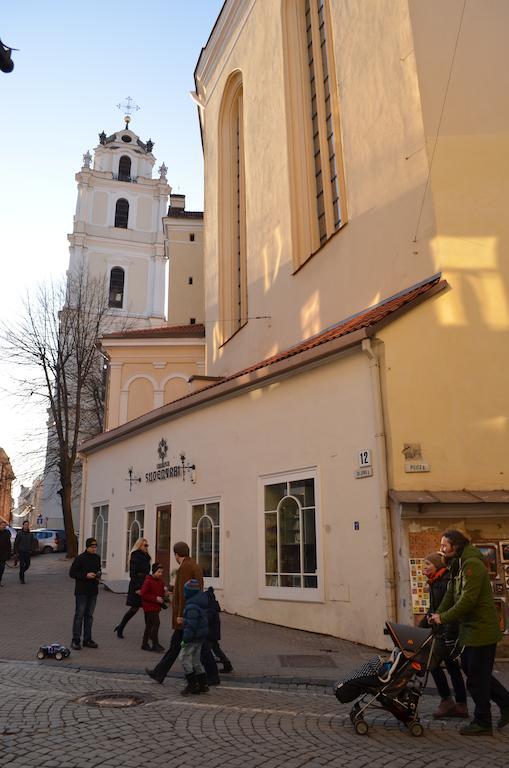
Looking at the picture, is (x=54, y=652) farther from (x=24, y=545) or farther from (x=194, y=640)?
(x=24, y=545)

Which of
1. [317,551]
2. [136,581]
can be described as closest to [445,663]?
[317,551]

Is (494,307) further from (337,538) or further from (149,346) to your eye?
(149,346)

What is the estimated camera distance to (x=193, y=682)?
6.75 m

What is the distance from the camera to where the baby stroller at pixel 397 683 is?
531 cm

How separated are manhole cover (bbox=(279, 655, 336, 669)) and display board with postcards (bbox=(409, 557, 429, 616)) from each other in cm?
146

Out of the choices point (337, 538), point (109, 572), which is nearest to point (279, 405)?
point (337, 538)

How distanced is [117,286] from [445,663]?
165ft

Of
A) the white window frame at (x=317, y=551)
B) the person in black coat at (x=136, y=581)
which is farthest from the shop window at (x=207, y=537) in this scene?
the person in black coat at (x=136, y=581)

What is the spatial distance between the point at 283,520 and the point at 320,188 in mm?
9556

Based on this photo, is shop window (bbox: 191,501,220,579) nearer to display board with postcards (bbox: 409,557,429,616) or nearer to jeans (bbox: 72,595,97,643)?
jeans (bbox: 72,595,97,643)

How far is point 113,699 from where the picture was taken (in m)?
6.41

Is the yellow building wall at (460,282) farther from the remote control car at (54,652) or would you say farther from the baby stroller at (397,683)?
the remote control car at (54,652)

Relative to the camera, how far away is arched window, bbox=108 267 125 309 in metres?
52.3

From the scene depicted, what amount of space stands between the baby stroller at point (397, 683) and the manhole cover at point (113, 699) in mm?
2181
